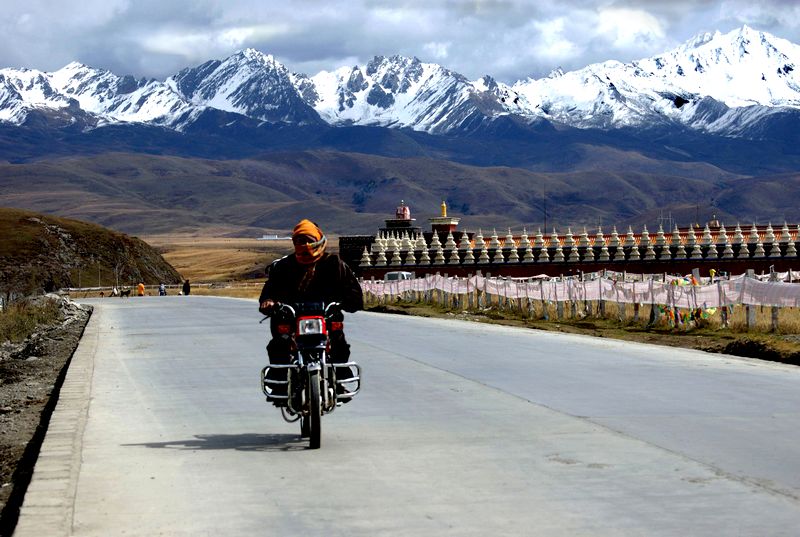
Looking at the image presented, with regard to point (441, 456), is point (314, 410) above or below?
above

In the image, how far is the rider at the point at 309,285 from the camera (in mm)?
12031

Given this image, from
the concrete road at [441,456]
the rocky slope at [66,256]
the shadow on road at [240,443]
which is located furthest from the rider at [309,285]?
the rocky slope at [66,256]

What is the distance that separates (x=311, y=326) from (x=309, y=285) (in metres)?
0.56

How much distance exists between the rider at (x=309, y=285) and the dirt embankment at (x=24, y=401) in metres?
2.25

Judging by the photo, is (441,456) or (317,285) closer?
(441,456)

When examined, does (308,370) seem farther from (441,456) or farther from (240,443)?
(441,456)

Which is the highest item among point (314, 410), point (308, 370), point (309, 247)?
point (309, 247)

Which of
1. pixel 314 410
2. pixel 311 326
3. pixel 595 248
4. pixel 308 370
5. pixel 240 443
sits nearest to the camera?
pixel 314 410

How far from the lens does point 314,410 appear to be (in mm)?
11320

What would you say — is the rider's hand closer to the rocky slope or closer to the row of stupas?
the row of stupas

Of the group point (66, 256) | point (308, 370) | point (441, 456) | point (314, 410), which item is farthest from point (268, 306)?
point (66, 256)

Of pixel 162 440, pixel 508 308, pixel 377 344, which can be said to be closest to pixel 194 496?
pixel 162 440

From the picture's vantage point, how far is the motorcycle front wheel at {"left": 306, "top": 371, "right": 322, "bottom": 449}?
1133 centimetres

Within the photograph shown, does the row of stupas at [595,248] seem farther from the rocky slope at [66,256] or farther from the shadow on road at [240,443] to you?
the shadow on road at [240,443]
